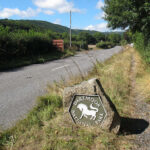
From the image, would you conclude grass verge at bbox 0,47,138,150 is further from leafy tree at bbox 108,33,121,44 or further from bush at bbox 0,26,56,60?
bush at bbox 0,26,56,60

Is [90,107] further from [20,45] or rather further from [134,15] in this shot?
[20,45]

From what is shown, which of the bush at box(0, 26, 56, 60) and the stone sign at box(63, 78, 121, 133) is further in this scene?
the bush at box(0, 26, 56, 60)

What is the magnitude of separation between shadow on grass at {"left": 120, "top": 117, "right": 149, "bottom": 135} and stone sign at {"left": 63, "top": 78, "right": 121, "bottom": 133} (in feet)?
0.98

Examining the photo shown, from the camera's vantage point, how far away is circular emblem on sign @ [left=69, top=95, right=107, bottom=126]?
2.61 m

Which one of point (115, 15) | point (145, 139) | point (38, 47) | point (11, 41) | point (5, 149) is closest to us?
point (5, 149)

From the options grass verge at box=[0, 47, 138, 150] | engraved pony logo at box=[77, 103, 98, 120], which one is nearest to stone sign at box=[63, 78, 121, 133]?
engraved pony logo at box=[77, 103, 98, 120]

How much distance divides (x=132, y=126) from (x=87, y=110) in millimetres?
974

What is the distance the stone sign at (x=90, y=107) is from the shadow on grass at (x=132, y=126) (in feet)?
0.98

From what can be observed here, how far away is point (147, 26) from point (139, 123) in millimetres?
8411

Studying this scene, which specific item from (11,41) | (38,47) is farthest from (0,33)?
(38,47)

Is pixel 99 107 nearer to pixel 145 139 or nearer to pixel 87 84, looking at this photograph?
pixel 87 84

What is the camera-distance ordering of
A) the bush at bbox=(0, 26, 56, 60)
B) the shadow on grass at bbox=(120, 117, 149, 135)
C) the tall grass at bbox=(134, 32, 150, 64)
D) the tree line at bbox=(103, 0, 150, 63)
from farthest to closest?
the bush at bbox=(0, 26, 56, 60)
the tree line at bbox=(103, 0, 150, 63)
the tall grass at bbox=(134, 32, 150, 64)
the shadow on grass at bbox=(120, 117, 149, 135)

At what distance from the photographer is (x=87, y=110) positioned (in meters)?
2.71

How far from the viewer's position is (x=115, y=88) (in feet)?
14.3
